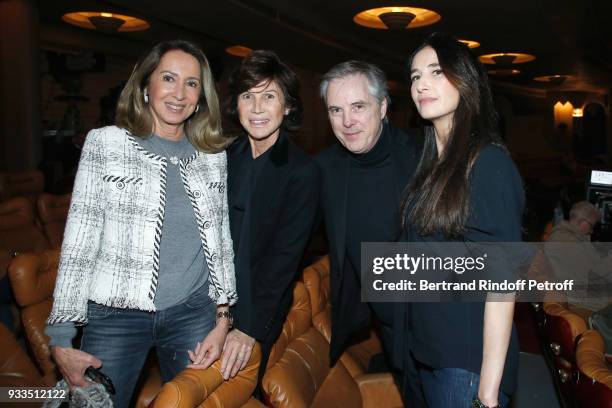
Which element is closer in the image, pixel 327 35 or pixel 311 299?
pixel 311 299

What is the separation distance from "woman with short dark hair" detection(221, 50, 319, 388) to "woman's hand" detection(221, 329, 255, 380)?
44 millimetres

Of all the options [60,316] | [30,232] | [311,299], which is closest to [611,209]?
[311,299]

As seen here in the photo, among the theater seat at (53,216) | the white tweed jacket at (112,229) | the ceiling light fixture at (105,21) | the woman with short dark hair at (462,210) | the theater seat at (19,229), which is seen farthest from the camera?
the ceiling light fixture at (105,21)

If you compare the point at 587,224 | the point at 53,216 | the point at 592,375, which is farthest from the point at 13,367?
the point at 587,224

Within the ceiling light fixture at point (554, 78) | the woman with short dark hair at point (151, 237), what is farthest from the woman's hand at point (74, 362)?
the ceiling light fixture at point (554, 78)

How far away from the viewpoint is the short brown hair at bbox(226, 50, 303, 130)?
178cm

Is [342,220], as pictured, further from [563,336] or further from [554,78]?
[554,78]

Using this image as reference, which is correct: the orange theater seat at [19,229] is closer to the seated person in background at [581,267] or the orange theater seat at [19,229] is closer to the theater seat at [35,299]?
the theater seat at [35,299]

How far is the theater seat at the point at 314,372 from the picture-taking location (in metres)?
2.11

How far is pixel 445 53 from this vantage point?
4.51 ft

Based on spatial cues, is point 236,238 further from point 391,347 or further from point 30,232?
point 30,232

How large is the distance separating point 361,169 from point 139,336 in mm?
889

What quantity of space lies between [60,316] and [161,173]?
18.8 inches

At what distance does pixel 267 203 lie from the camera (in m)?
1.80
